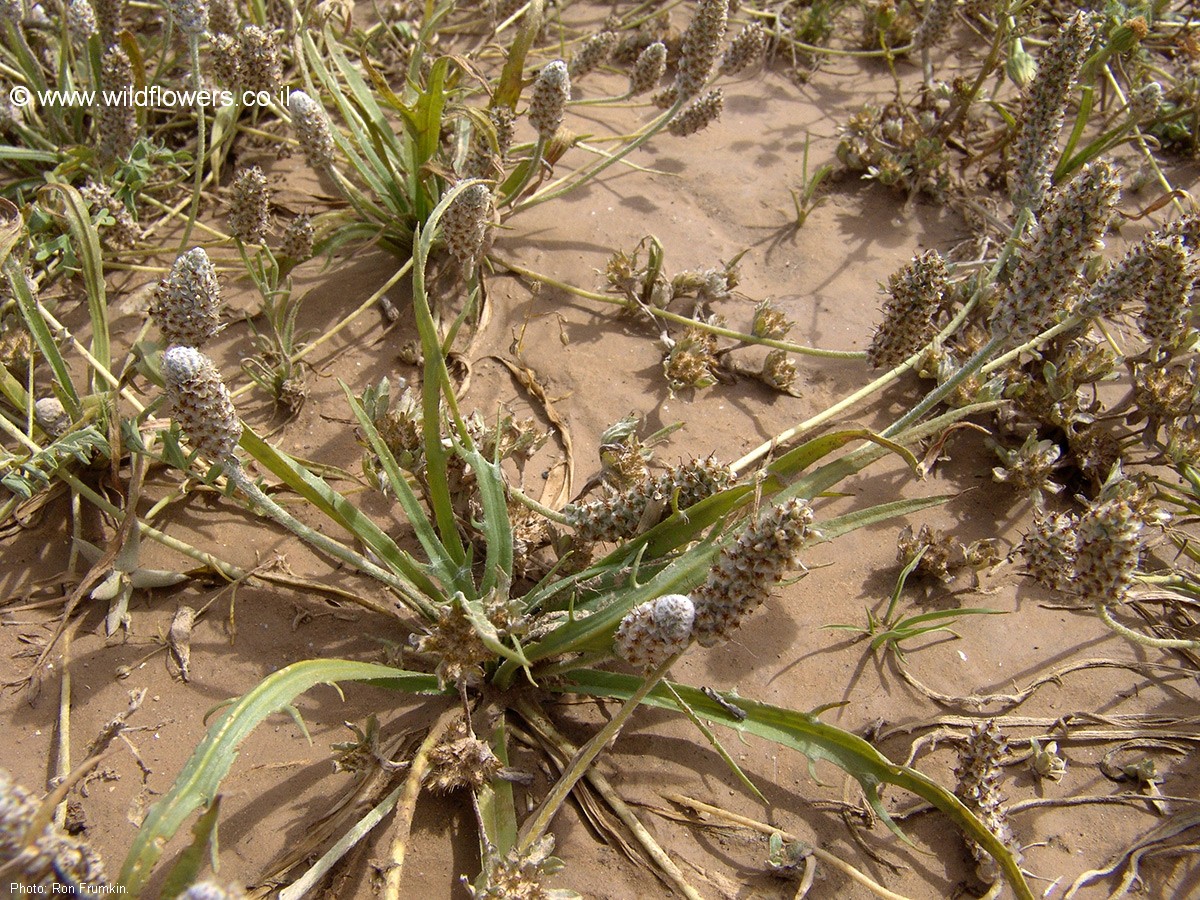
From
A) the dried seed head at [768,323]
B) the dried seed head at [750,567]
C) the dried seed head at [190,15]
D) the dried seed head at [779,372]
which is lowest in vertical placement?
the dried seed head at [779,372]

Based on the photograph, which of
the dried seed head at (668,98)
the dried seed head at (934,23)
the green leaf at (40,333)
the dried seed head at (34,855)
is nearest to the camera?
the dried seed head at (34,855)

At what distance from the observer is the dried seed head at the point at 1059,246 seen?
188 cm

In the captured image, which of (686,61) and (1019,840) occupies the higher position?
(686,61)

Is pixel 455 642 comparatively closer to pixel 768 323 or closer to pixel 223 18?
pixel 768 323

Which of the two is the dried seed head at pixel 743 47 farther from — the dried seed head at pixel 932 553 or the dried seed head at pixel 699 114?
the dried seed head at pixel 932 553

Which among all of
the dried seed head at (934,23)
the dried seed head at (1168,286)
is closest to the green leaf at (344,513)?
the dried seed head at (1168,286)

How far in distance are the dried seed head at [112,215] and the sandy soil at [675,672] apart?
197 millimetres

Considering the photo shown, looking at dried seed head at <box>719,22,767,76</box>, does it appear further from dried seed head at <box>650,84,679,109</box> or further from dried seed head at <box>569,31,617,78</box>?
dried seed head at <box>569,31,617,78</box>

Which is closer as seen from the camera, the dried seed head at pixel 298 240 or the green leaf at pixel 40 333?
the green leaf at pixel 40 333

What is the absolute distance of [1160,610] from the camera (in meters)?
2.59

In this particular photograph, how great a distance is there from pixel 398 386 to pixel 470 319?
415mm

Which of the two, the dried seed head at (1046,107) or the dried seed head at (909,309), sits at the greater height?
the dried seed head at (1046,107)

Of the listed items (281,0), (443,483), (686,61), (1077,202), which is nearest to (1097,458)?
(1077,202)

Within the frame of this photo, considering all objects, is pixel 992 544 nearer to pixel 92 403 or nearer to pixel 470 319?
pixel 470 319
